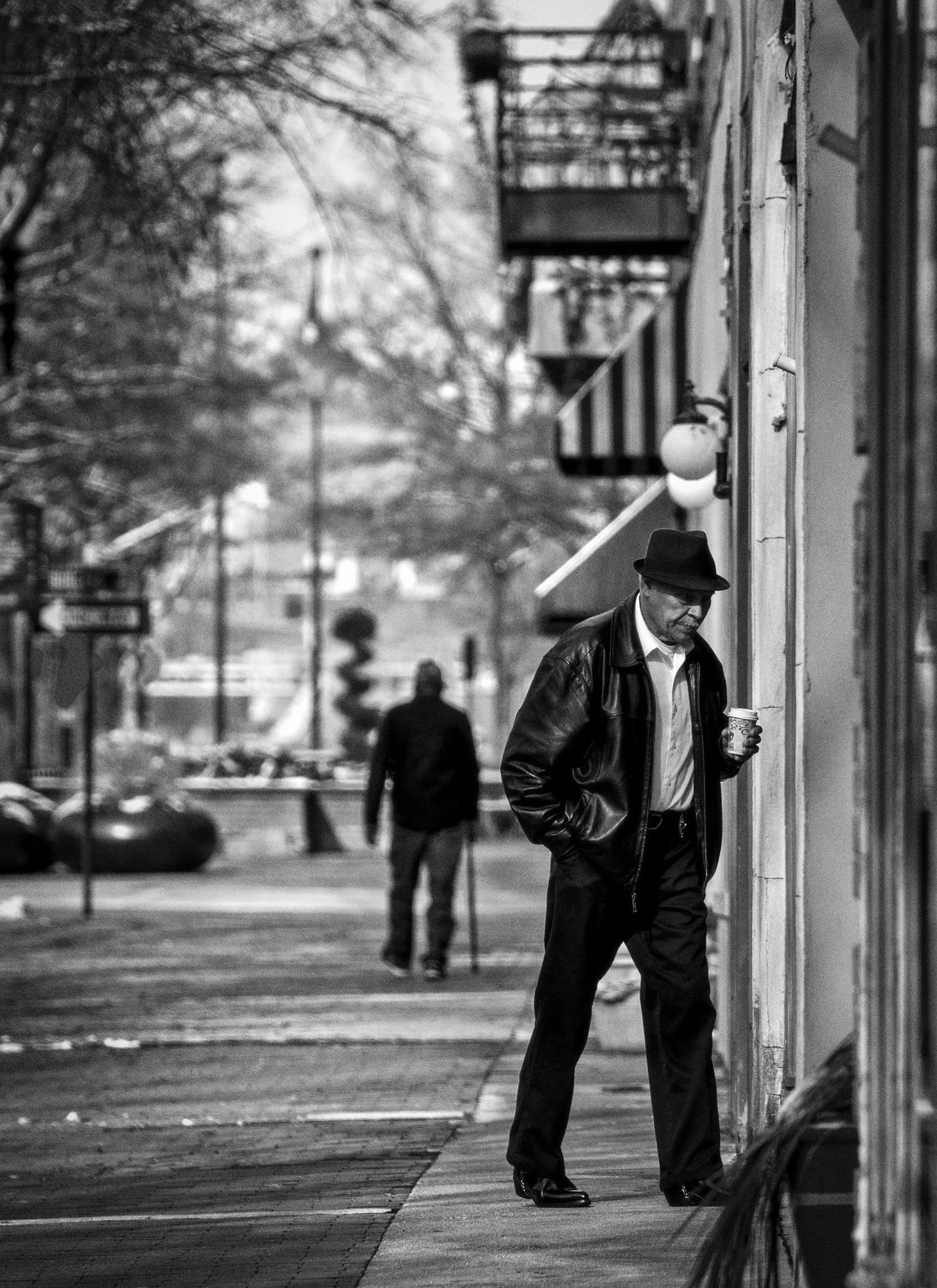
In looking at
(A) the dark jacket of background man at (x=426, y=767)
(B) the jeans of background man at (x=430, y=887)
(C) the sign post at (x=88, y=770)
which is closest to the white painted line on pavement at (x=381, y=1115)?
(B) the jeans of background man at (x=430, y=887)

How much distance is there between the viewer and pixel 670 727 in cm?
597

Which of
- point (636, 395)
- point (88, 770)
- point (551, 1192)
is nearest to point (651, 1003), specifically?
point (551, 1192)

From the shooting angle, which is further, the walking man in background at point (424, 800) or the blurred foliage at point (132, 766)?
the blurred foliage at point (132, 766)

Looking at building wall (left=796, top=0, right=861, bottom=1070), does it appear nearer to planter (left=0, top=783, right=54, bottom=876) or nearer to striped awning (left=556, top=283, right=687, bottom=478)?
striped awning (left=556, top=283, right=687, bottom=478)

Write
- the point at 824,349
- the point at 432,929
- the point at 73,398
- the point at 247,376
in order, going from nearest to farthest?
the point at 824,349, the point at 432,929, the point at 73,398, the point at 247,376

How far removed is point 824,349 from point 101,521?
109ft

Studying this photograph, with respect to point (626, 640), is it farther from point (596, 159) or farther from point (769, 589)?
point (596, 159)

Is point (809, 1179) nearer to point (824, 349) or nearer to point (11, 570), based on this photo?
point (824, 349)

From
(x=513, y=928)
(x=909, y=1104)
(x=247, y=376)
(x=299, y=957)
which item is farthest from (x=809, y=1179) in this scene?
(x=247, y=376)

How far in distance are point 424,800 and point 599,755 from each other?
7679 mm

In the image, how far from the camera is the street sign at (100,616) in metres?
18.4

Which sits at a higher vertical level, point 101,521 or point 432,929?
point 101,521

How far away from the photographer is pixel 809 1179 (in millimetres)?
3914

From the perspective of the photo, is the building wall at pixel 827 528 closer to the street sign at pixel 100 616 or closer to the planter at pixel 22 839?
the street sign at pixel 100 616
